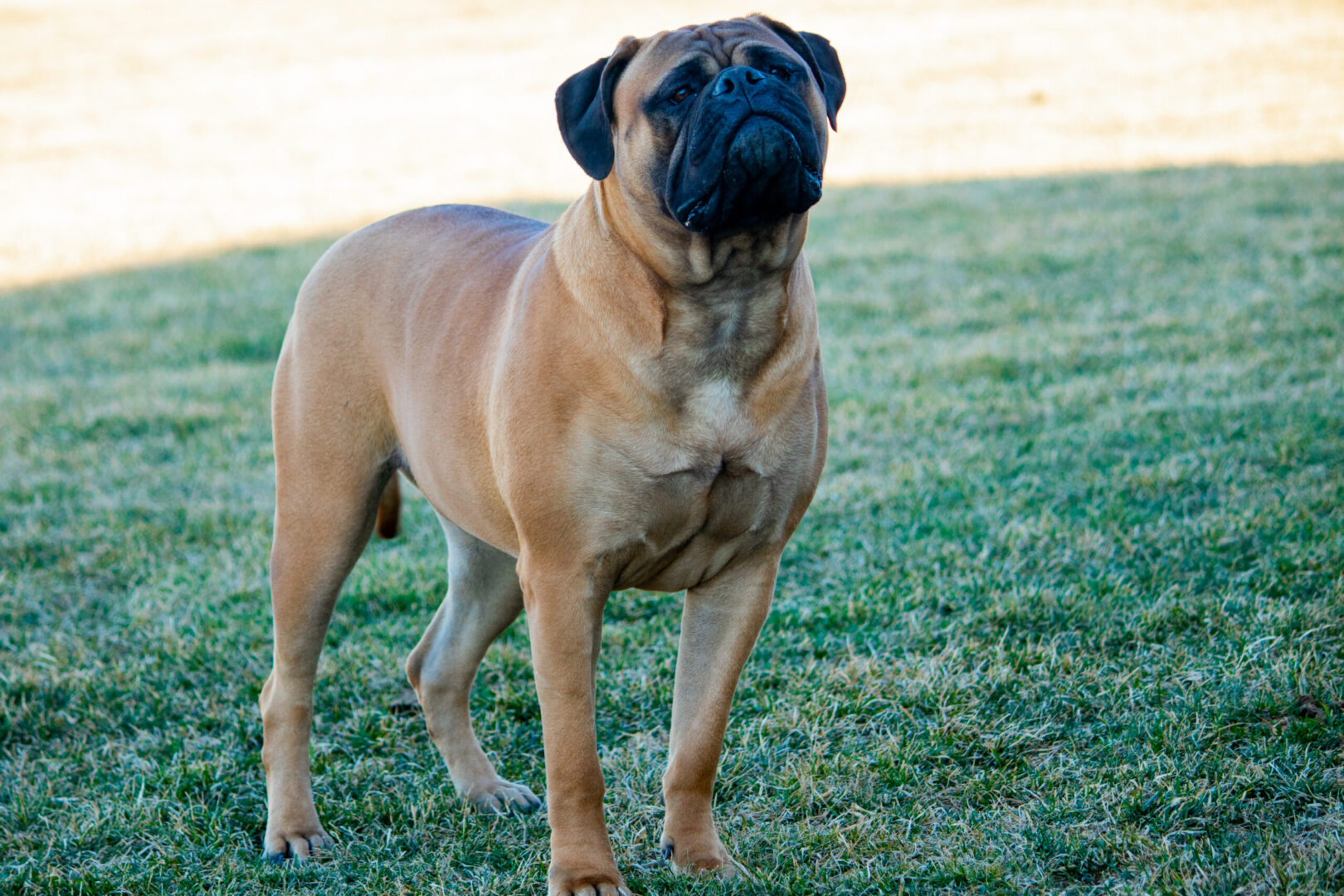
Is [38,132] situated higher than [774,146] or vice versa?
[774,146]

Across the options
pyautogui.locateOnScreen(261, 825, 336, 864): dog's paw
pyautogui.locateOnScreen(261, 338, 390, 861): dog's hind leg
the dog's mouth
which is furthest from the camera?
pyautogui.locateOnScreen(261, 338, 390, 861): dog's hind leg

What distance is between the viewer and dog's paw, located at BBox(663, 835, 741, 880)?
316 cm

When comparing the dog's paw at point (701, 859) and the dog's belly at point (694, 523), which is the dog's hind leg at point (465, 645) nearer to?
the dog's paw at point (701, 859)

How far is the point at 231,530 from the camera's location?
571 centimetres

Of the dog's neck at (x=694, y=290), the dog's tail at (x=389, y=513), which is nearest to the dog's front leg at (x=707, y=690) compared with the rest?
the dog's neck at (x=694, y=290)

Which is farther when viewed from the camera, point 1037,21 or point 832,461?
point 1037,21

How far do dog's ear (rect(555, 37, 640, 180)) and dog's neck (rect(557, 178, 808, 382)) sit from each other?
0.09 metres

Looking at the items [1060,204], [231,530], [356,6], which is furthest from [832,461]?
[356,6]

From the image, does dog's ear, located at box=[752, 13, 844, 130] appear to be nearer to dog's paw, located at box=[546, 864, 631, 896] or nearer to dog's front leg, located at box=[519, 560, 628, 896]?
dog's front leg, located at box=[519, 560, 628, 896]

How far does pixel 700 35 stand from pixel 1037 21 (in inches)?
844

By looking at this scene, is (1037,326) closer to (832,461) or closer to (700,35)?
(832,461)

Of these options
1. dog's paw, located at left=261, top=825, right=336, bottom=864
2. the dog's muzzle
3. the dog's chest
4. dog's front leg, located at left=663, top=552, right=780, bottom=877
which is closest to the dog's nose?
the dog's muzzle

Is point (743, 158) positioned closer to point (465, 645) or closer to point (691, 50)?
point (691, 50)

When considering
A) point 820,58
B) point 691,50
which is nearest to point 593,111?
point 691,50
